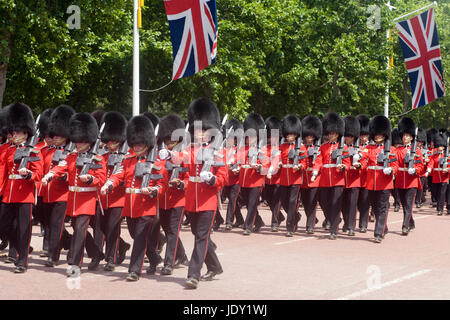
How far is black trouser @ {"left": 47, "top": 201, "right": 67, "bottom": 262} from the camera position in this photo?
8.73 meters

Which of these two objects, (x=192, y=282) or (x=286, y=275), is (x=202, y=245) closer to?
(x=192, y=282)

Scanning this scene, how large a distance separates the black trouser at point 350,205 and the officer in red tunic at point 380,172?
27 centimetres

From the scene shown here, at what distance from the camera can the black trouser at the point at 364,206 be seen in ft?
41.0

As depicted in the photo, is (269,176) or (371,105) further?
(371,105)

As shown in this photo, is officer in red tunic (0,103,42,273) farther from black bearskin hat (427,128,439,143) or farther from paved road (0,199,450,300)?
black bearskin hat (427,128,439,143)

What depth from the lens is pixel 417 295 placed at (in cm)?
706

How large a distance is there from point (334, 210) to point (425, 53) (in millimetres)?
11505

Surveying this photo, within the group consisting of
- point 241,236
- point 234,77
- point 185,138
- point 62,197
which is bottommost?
point 241,236

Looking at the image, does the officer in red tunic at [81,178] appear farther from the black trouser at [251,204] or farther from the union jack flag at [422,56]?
the union jack flag at [422,56]

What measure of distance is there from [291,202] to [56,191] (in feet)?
14.8

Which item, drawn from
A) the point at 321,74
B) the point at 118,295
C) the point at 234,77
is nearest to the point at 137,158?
the point at 118,295

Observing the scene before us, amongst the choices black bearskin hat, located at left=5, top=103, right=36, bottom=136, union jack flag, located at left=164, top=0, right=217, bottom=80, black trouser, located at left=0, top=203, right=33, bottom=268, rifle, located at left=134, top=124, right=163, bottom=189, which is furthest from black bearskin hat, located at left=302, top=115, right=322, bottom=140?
black trouser, located at left=0, top=203, right=33, bottom=268

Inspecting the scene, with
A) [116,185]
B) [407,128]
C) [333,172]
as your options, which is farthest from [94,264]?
[407,128]
